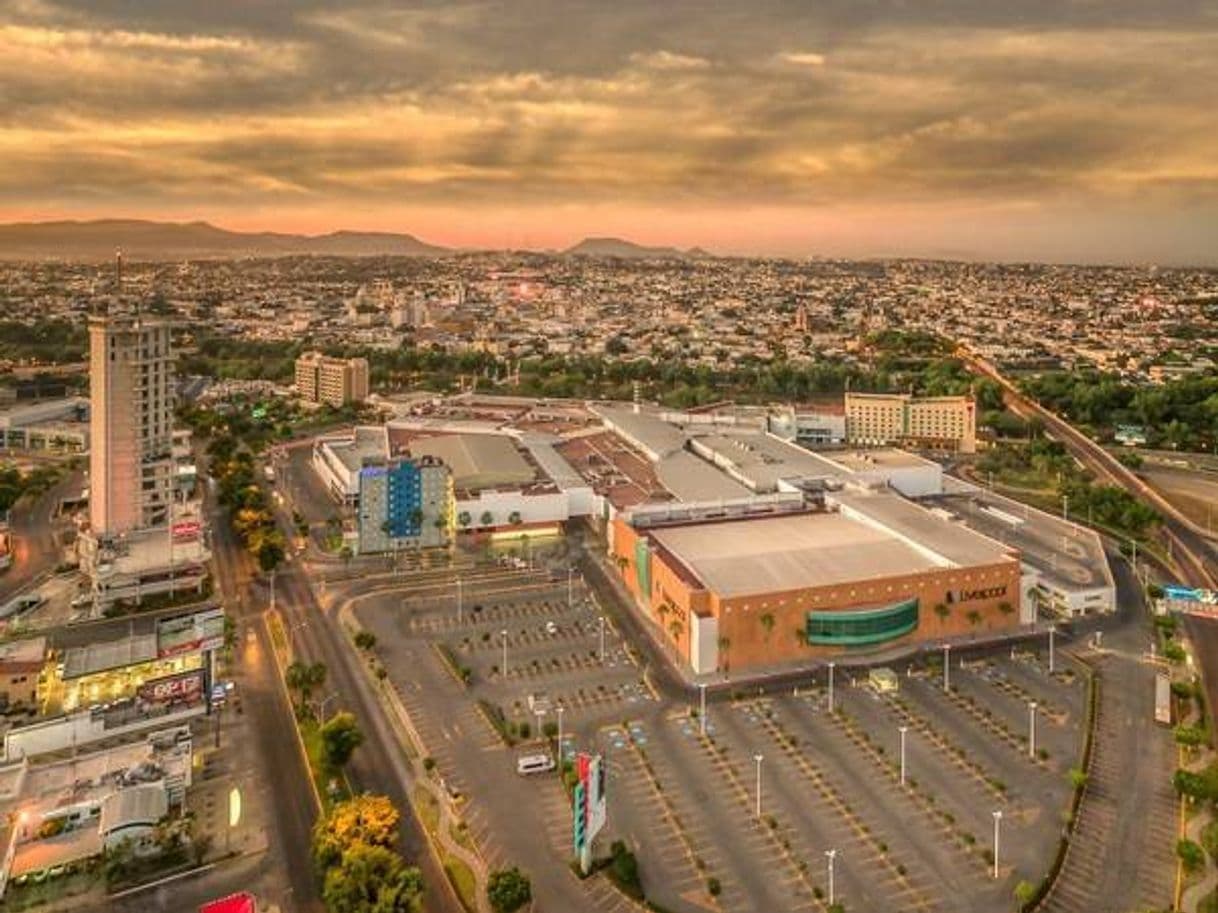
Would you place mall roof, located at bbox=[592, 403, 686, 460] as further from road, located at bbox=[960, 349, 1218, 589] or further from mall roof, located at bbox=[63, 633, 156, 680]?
mall roof, located at bbox=[63, 633, 156, 680]

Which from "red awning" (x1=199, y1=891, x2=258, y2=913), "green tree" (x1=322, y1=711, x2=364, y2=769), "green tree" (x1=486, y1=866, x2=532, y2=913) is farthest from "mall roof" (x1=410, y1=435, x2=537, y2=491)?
"red awning" (x1=199, y1=891, x2=258, y2=913)

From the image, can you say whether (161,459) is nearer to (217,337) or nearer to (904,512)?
(904,512)

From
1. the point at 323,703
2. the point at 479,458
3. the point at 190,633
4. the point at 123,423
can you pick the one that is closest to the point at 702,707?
the point at 323,703

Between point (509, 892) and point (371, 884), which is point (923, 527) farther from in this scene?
point (371, 884)

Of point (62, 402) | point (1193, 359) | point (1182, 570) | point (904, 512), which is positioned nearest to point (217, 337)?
point (62, 402)

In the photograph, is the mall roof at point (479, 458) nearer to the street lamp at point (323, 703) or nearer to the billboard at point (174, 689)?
the street lamp at point (323, 703)

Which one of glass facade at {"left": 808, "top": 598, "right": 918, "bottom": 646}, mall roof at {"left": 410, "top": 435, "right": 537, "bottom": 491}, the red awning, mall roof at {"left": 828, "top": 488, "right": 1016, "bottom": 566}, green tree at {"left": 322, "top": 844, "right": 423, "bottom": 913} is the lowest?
the red awning

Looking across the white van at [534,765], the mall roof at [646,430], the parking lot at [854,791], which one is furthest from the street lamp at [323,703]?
the mall roof at [646,430]
